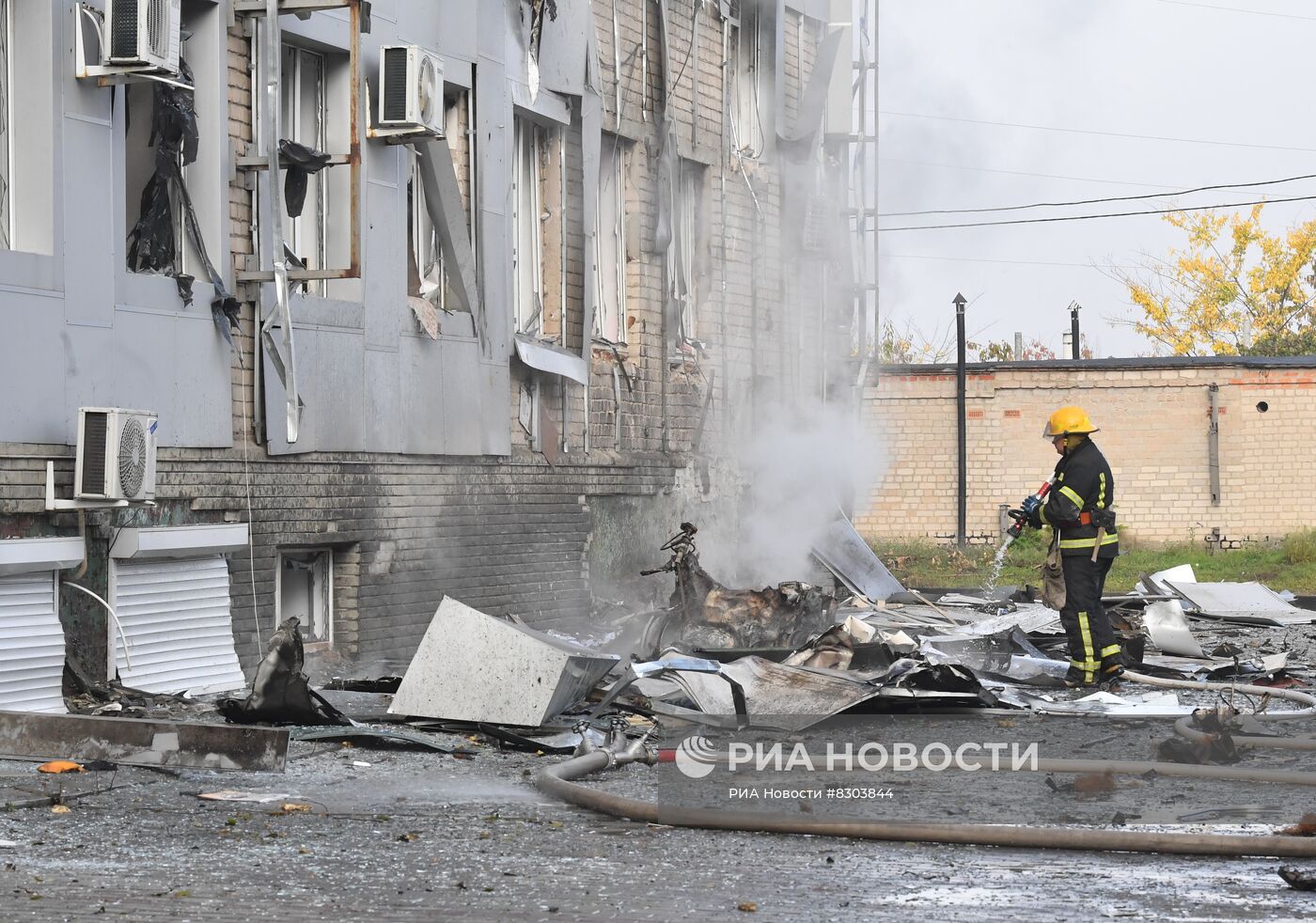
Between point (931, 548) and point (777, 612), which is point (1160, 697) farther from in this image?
point (931, 548)

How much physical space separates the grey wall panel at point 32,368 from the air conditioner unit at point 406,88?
2.86 metres

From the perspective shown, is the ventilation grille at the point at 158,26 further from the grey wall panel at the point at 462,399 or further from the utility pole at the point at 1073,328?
the utility pole at the point at 1073,328

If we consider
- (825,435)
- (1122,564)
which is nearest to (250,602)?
(825,435)

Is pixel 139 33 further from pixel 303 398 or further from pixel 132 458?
pixel 303 398

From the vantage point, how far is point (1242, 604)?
15.3 metres

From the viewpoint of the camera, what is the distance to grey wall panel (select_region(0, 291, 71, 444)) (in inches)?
307

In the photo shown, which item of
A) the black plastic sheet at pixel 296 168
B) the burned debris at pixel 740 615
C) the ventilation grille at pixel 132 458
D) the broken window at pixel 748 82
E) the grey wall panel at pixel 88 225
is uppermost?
the broken window at pixel 748 82

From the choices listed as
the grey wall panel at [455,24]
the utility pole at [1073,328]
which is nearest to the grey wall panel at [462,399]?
the grey wall panel at [455,24]

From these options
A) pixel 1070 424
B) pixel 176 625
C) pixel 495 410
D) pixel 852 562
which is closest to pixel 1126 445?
pixel 852 562

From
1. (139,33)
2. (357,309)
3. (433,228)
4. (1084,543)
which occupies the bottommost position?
(1084,543)

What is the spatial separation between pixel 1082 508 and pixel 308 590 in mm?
5019

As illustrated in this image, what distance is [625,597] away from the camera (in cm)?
1353

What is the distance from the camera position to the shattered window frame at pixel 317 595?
10172 mm

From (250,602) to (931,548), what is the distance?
56.7ft
